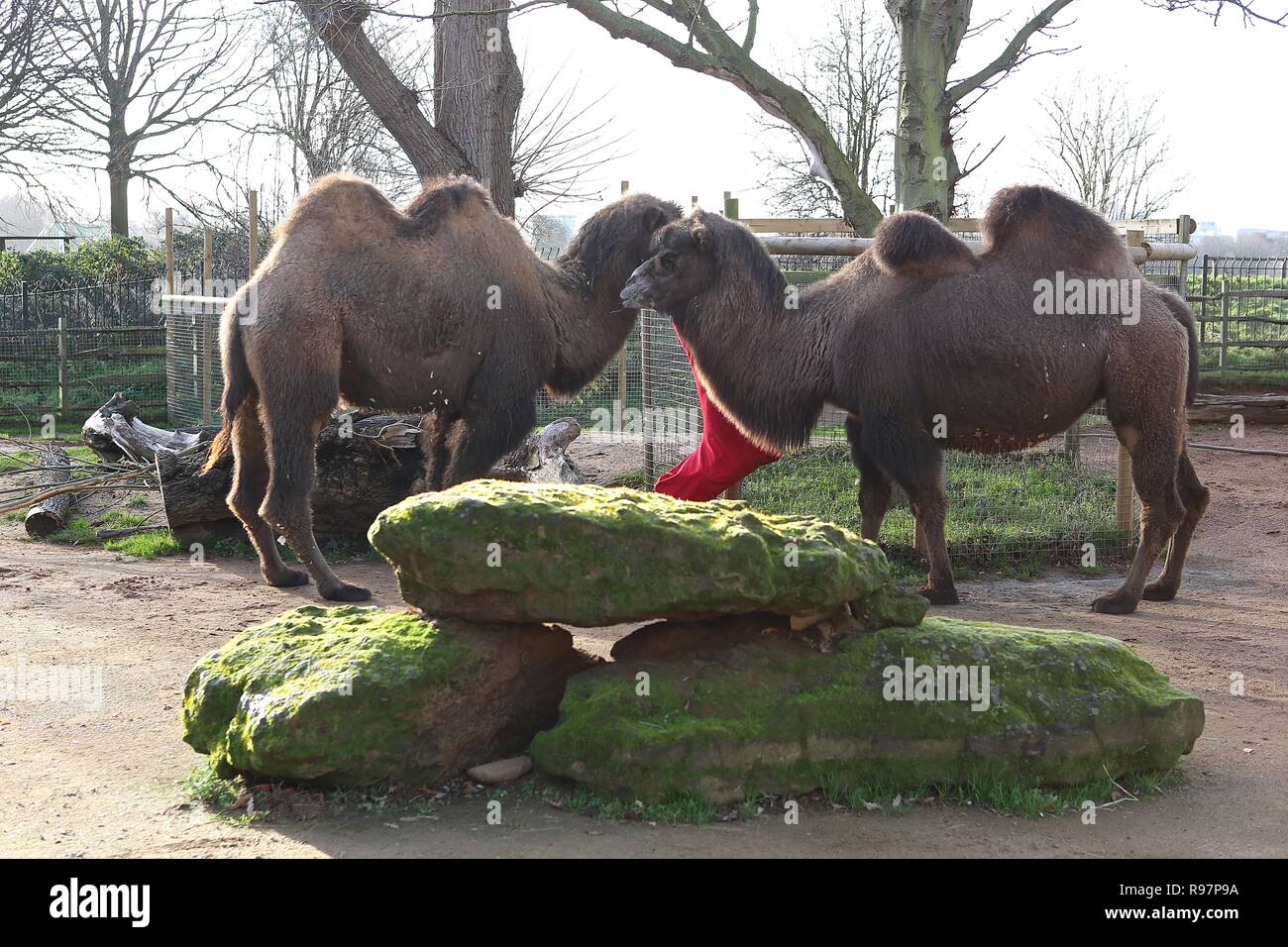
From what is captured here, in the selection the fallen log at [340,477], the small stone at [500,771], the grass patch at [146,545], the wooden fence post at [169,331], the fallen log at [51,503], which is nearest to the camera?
the small stone at [500,771]

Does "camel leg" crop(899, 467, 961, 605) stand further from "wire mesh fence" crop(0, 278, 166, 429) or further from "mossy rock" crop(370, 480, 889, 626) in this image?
"wire mesh fence" crop(0, 278, 166, 429)

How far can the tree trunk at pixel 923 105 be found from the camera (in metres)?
9.71

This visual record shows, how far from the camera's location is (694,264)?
7.11m

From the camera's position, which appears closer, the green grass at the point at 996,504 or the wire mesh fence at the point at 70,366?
the green grass at the point at 996,504

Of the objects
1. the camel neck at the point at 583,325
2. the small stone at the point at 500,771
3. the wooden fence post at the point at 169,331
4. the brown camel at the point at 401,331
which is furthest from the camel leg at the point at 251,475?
the wooden fence post at the point at 169,331

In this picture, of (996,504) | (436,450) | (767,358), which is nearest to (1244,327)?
(996,504)

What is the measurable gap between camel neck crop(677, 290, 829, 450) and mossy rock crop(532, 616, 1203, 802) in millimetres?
2641

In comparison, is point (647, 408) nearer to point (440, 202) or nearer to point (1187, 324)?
point (440, 202)

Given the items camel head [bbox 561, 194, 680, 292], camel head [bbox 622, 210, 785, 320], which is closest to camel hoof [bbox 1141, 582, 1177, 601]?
camel head [bbox 622, 210, 785, 320]

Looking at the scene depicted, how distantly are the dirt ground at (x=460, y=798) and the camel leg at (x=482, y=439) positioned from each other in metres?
0.88

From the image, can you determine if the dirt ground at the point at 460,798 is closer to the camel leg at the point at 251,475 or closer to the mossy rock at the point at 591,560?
the camel leg at the point at 251,475

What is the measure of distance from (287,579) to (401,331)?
181 cm

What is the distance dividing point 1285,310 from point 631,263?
2108 cm

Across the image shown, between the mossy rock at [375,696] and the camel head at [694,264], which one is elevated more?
the camel head at [694,264]
